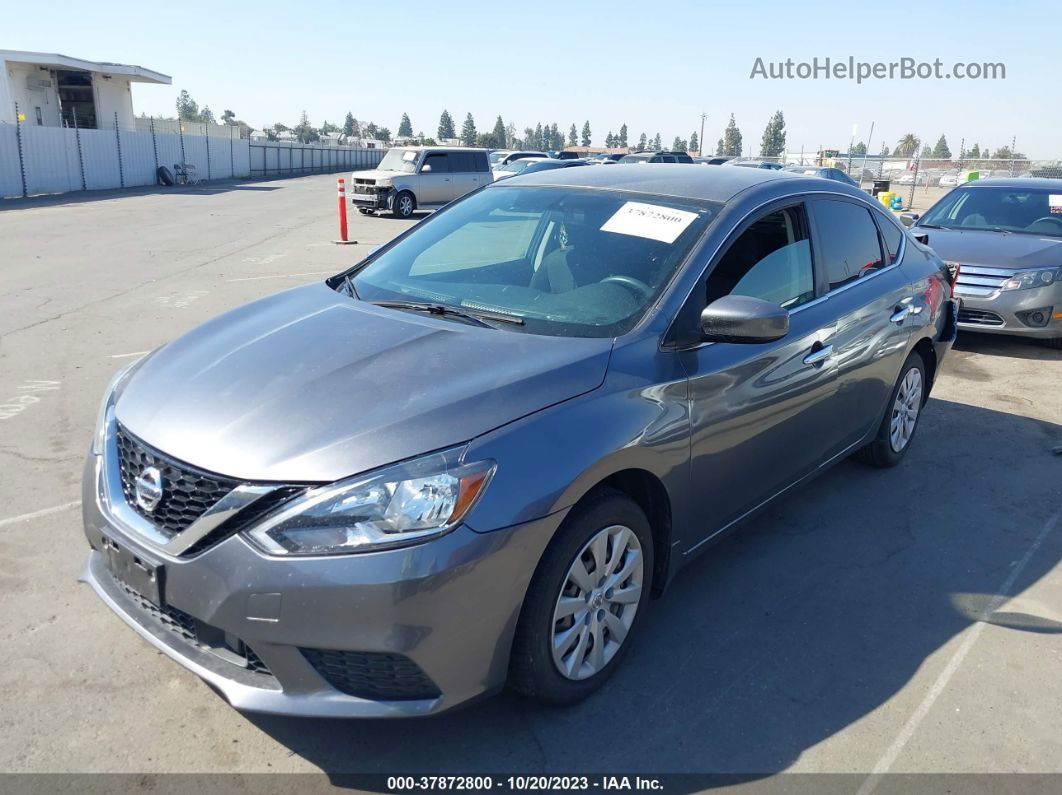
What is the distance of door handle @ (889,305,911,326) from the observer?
15.4ft

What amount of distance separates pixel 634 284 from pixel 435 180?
22072 mm

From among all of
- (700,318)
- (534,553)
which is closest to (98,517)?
(534,553)

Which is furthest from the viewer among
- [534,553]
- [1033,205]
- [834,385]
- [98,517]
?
[1033,205]

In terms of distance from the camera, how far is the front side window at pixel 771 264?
349 cm

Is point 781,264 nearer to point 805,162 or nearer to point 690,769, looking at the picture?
point 690,769

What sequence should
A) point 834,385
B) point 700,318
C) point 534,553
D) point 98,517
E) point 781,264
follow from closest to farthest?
point 534,553
point 98,517
point 700,318
point 781,264
point 834,385

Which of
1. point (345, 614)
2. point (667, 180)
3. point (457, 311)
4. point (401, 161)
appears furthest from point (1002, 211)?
point (401, 161)

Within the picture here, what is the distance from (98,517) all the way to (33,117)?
39.6 metres

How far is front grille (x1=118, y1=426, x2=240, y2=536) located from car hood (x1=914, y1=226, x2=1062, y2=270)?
8.23 metres

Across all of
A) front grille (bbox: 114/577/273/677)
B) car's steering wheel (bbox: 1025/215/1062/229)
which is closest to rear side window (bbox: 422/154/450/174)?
car's steering wheel (bbox: 1025/215/1062/229)

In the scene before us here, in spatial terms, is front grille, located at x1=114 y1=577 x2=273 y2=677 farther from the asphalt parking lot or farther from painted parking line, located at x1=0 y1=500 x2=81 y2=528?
painted parking line, located at x1=0 y1=500 x2=81 y2=528

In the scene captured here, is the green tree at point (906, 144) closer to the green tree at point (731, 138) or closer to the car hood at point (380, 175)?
the green tree at point (731, 138)

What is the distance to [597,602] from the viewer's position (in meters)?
2.88

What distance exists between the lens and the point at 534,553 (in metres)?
2.53
